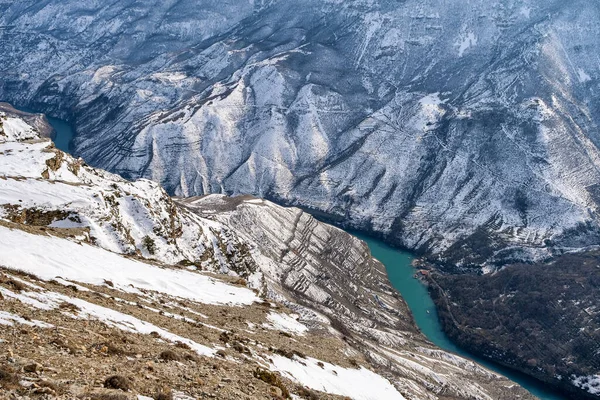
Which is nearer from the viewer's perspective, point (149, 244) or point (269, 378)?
point (269, 378)

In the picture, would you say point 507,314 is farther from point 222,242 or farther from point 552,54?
point 552,54

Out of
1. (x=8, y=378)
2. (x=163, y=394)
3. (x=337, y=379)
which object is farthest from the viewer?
(x=337, y=379)

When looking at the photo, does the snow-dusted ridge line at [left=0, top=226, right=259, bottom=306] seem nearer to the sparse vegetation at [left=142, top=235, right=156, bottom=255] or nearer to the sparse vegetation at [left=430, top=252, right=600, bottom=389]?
the sparse vegetation at [left=142, top=235, right=156, bottom=255]

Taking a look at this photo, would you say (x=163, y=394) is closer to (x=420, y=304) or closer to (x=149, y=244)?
(x=149, y=244)

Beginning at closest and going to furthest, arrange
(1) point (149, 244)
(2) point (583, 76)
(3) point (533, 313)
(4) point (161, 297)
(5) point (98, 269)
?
(5) point (98, 269) < (4) point (161, 297) < (1) point (149, 244) < (3) point (533, 313) < (2) point (583, 76)

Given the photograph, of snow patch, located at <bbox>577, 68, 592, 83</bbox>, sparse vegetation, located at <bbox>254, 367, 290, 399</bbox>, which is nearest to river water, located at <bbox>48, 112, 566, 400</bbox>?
sparse vegetation, located at <bbox>254, 367, 290, 399</bbox>

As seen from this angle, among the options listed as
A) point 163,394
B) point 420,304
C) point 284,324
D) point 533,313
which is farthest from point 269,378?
point 533,313
